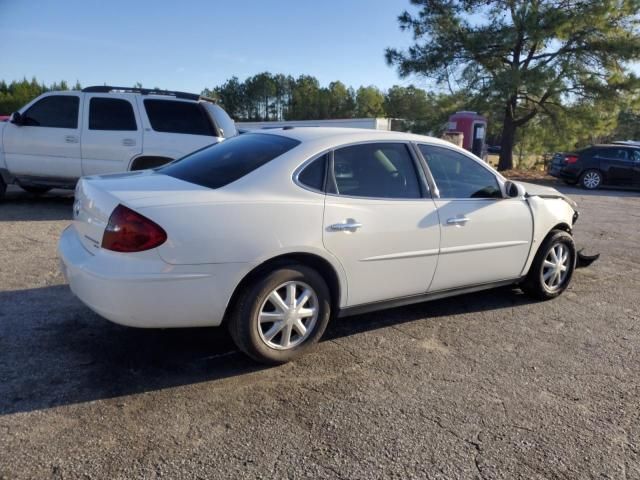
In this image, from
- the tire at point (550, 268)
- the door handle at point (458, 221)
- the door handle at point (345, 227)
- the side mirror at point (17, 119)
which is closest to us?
the door handle at point (345, 227)

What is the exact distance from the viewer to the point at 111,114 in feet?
27.8

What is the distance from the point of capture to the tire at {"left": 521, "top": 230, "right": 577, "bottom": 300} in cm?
498

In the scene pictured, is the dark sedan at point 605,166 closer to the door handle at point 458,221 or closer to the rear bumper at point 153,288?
the door handle at point 458,221

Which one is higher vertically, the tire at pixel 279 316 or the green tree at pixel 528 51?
the green tree at pixel 528 51

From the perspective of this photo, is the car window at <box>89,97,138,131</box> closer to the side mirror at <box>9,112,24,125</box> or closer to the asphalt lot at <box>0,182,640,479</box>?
the side mirror at <box>9,112,24,125</box>

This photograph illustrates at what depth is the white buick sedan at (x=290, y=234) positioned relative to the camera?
3078mm

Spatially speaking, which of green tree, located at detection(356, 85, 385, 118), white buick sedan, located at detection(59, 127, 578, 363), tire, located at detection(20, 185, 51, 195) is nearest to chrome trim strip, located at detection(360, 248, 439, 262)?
white buick sedan, located at detection(59, 127, 578, 363)

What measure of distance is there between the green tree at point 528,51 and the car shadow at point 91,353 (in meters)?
17.7

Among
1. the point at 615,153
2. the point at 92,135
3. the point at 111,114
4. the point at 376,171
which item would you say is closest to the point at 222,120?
the point at 111,114

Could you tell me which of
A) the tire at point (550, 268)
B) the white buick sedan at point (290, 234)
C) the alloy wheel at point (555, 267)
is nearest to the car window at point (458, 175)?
the white buick sedan at point (290, 234)

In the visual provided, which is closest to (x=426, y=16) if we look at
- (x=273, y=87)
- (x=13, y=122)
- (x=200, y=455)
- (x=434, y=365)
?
(x=13, y=122)

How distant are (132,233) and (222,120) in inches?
241

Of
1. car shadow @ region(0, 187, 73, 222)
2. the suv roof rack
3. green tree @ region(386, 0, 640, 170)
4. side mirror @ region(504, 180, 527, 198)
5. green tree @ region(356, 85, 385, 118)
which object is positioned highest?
green tree @ region(356, 85, 385, 118)

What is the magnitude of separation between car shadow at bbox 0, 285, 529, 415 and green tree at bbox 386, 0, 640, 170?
17.7 meters
